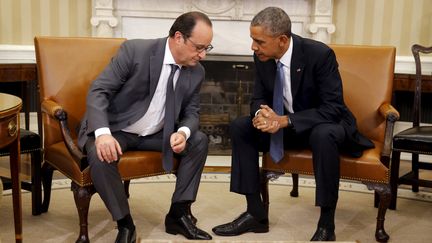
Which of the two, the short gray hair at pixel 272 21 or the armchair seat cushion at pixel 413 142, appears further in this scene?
the armchair seat cushion at pixel 413 142

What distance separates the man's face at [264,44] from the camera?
3.13 metres

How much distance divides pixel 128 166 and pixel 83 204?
0.28 meters

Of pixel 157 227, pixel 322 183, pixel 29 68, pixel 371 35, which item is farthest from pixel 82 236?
pixel 371 35

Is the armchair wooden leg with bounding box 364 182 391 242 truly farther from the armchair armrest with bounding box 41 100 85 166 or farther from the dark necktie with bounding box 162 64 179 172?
the armchair armrest with bounding box 41 100 85 166

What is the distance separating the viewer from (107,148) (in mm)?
2885

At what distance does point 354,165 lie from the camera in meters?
3.18

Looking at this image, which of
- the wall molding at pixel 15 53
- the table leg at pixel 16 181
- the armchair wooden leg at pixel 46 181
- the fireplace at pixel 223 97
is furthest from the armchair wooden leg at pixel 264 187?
the wall molding at pixel 15 53

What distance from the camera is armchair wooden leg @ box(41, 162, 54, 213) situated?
3.49 metres

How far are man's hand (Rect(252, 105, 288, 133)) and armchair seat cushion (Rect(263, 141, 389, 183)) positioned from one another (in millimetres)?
206

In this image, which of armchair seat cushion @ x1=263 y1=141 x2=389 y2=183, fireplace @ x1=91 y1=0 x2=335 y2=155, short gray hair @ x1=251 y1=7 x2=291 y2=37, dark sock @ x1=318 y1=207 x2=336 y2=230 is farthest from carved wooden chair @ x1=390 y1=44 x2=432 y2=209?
fireplace @ x1=91 y1=0 x2=335 y2=155

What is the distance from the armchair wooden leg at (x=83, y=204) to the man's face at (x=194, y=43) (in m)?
0.78

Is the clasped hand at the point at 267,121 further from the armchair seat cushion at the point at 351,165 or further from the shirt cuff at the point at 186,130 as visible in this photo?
the shirt cuff at the point at 186,130

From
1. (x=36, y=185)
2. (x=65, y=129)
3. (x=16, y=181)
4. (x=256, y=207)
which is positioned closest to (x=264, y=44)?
(x=256, y=207)

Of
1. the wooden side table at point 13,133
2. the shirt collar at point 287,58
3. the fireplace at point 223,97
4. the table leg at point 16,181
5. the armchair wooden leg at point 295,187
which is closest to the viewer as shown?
the wooden side table at point 13,133
